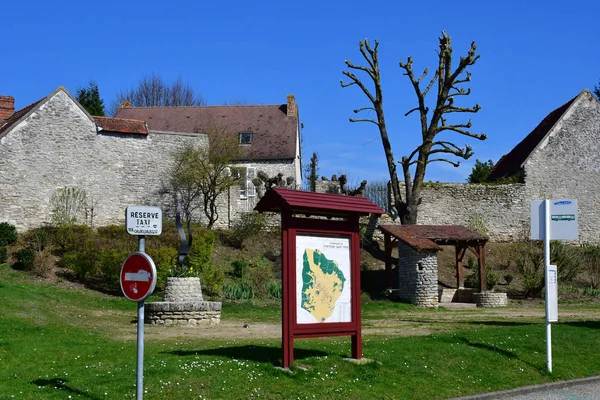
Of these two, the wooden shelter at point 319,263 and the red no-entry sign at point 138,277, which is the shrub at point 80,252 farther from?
the red no-entry sign at point 138,277

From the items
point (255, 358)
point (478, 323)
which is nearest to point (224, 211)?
point (478, 323)

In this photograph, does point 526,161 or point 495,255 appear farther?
point 526,161

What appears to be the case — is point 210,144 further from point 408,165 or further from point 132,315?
point 132,315

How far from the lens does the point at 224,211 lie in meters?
31.1

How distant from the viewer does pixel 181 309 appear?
16.3 meters

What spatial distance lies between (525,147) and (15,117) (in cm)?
2388

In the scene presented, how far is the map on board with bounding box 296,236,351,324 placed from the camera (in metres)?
9.21

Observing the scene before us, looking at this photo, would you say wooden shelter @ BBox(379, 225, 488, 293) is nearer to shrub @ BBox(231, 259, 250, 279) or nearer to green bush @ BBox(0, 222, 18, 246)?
shrub @ BBox(231, 259, 250, 279)

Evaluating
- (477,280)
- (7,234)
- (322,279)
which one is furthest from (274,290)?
(322,279)

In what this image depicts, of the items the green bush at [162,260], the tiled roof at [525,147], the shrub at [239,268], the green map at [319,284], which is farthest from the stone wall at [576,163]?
the green map at [319,284]

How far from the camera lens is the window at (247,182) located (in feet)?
105

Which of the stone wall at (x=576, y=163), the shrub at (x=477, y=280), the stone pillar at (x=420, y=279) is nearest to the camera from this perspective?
the stone pillar at (x=420, y=279)

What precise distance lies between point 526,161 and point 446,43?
812cm

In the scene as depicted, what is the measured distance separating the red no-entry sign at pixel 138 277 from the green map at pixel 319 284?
2.81 meters
